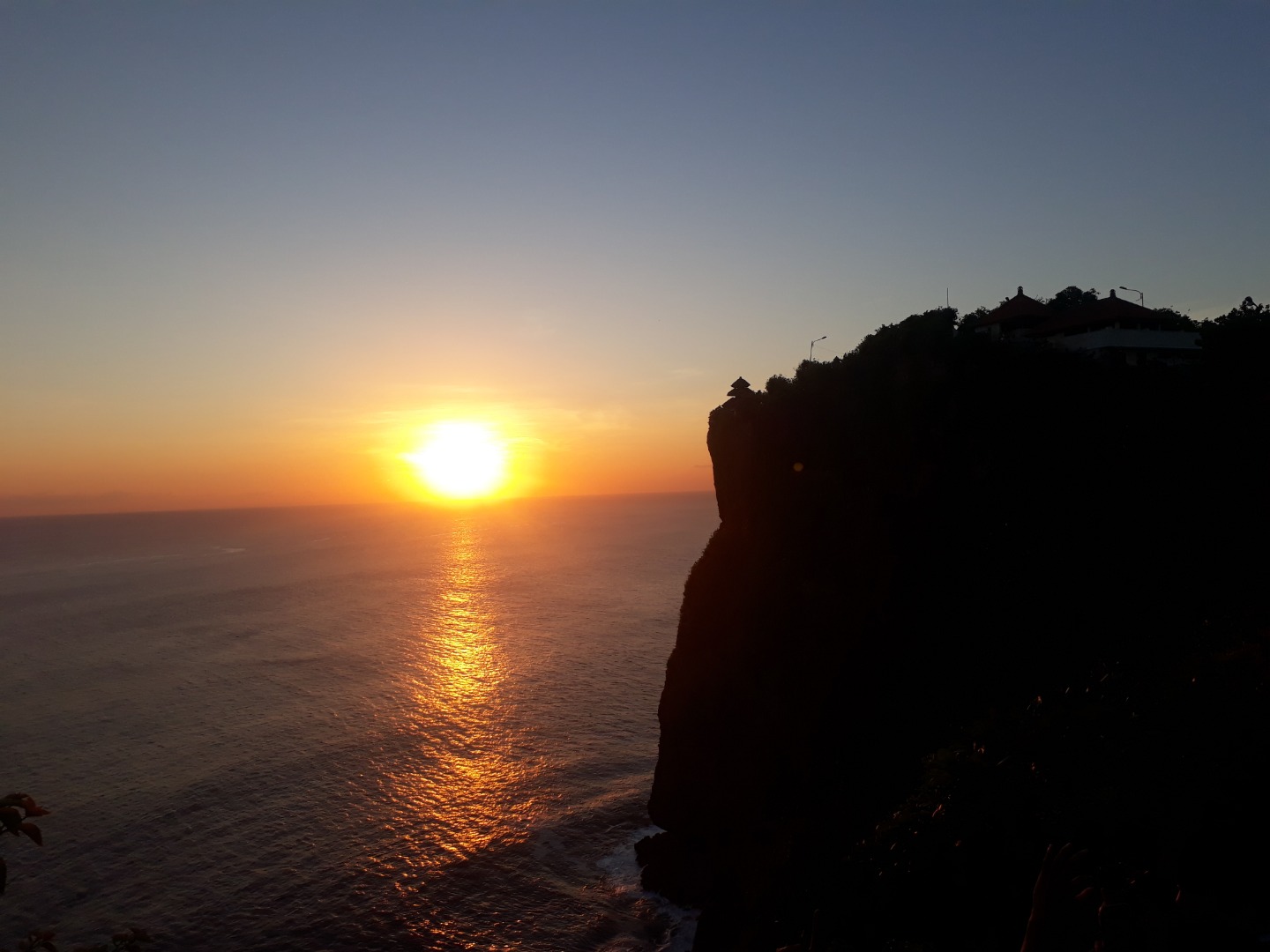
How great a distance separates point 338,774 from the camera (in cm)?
4650

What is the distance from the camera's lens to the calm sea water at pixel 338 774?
33031 millimetres

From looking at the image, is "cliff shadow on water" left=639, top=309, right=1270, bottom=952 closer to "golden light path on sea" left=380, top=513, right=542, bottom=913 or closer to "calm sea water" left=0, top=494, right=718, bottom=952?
"calm sea water" left=0, top=494, right=718, bottom=952

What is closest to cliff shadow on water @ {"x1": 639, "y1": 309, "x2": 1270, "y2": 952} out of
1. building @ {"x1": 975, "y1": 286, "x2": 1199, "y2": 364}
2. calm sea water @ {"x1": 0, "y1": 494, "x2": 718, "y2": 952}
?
building @ {"x1": 975, "y1": 286, "x2": 1199, "y2": 364}

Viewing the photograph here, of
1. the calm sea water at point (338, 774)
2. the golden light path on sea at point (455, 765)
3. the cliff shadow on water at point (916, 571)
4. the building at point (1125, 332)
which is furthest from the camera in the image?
the golden light path on sea at point (455, 765)

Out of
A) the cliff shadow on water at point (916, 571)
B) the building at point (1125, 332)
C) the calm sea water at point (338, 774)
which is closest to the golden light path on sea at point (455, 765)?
the calm sea water at point (338, 774)

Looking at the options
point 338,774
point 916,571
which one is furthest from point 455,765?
point 916,571

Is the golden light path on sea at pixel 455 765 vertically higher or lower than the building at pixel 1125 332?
lower

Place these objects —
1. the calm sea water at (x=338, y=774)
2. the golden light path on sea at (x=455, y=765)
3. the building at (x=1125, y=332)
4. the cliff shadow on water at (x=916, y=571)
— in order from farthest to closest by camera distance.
Result: 1. the golden light path on sea at (x=455, y=765)
2. the building at (x=1125, y=332)
3. the calm sea water at (x=338, y=774)
4. the cliff shadow on water at (x=916, y=571)

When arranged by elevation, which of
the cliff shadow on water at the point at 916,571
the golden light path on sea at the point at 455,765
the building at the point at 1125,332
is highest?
the building at the point at 1125,332

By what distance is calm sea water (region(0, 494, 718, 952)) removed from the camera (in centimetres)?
3303

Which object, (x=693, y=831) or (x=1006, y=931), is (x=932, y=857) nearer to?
(x=1006, y=931)

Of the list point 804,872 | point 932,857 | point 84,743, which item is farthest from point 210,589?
point 932,857

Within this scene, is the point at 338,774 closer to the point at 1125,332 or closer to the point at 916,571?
the point at 916,571

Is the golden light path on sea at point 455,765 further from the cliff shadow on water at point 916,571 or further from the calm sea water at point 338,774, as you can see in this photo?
the cliff shadow on water at point 916,571
